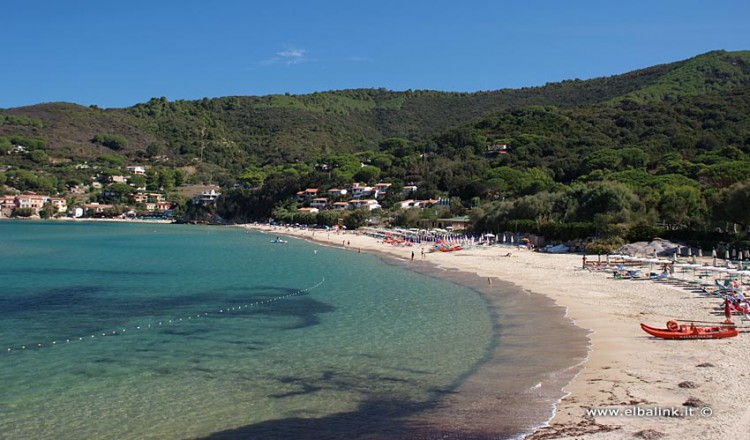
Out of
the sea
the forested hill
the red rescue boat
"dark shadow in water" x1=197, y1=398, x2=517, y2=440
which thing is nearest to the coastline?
the forested hill

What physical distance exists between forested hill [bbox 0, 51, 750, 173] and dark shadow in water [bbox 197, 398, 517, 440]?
405 feet

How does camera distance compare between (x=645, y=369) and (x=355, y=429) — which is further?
(x=645, y=369)

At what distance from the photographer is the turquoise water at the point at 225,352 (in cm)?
1000

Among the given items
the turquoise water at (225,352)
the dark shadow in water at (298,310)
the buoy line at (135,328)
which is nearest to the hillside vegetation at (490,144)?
the turquoise water at (225,352)

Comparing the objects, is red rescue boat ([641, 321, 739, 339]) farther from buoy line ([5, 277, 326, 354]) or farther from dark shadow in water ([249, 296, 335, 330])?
buoy line ([5, 277, 326, 354])

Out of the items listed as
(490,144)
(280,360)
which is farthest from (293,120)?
(280,360)

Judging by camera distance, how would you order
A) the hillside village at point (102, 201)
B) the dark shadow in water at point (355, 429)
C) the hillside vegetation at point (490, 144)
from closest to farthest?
the dark shadow in water at point (355, 429), the hillside vegetation at point (490, 144), the hillside village at point (102, 201)

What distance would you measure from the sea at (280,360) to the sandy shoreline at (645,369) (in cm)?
61

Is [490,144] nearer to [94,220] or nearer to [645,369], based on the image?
[94,220]

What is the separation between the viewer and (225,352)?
14.3 metres

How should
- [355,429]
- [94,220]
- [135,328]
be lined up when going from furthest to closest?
1. [94,220]
2. [135,328]
3. [355,429]

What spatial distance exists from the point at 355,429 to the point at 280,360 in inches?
181

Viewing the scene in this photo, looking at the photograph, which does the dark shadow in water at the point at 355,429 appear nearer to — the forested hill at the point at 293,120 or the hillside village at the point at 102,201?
the hillside village at the point at 102,201

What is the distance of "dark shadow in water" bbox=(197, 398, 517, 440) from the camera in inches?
349
